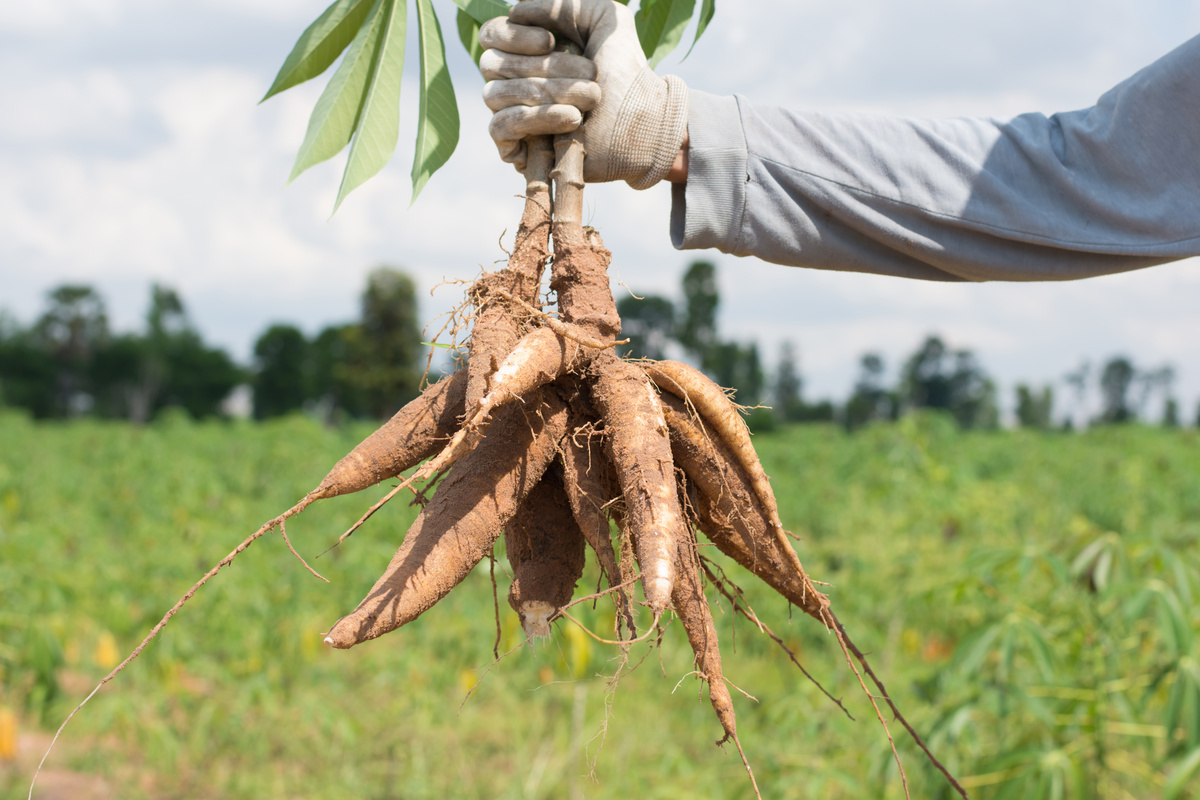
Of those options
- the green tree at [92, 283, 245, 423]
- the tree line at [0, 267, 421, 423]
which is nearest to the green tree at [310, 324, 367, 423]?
the tree line at [0, 267, 421, 423]

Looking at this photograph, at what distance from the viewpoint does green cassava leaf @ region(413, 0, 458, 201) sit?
156 centimetres

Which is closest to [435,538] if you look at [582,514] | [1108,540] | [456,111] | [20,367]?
[582,514]

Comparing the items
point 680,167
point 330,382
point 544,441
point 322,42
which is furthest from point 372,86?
point 330,382

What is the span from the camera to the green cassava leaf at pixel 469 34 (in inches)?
68.3

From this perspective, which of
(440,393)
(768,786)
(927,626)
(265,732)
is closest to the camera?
(440,393)

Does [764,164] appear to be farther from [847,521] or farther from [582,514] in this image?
[847,521]

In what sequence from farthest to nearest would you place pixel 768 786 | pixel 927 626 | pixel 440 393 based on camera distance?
pixel 927 626 → pixel 768 786 → pixel 440 393

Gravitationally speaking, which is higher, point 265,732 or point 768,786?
point 768,786

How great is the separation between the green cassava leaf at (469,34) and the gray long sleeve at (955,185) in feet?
1.72

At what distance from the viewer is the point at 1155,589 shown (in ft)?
8.46

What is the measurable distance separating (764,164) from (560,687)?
13.5ft

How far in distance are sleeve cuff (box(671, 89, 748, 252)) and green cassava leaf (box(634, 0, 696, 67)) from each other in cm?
31

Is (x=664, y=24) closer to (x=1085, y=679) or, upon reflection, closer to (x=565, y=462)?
(x=565, y=462)

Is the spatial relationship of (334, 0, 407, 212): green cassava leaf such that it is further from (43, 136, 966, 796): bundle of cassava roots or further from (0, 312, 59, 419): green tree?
(0, 312, 59, 419): green tree
